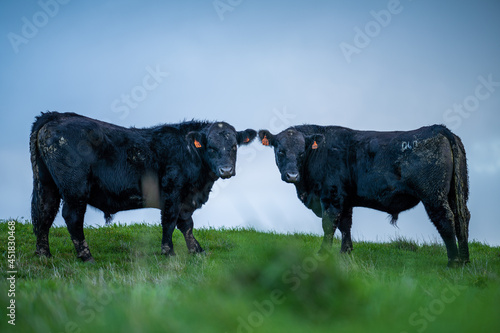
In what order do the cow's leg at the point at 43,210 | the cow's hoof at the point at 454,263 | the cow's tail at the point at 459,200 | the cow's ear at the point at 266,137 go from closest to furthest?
the cow's hoof at the point at 454,263 → the cow's tail at the point at 459,200 → the cow's leg at the point at 43,210 → the cow's ear at the point at 266,137

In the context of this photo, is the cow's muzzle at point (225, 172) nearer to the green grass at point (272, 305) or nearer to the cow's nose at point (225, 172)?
the cow's nose at point (225, 172)

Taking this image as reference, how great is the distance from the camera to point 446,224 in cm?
889

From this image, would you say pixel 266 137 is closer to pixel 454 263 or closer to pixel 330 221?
pixel 330 221

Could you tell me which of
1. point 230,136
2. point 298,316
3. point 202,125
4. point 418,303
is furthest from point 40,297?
point 202,125

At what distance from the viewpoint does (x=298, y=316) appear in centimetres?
340

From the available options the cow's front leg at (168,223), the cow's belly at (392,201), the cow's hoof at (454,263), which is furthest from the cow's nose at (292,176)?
the cow's hoof at (454,263)

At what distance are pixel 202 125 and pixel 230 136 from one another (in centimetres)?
111

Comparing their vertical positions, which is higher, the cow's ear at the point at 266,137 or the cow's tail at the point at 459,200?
the cow's ear at the point at 266,137

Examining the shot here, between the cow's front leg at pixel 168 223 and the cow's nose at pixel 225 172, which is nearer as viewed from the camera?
the cow's nose at pixel 225 172

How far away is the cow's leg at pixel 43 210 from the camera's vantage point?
393 inches

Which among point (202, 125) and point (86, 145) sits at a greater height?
point (202, 125)

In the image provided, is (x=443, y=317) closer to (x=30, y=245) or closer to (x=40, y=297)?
(x=40, y=297)

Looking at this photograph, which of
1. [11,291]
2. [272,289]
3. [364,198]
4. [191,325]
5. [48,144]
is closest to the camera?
[191,325]

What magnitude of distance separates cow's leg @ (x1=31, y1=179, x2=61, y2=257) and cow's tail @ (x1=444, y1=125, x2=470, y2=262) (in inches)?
342
